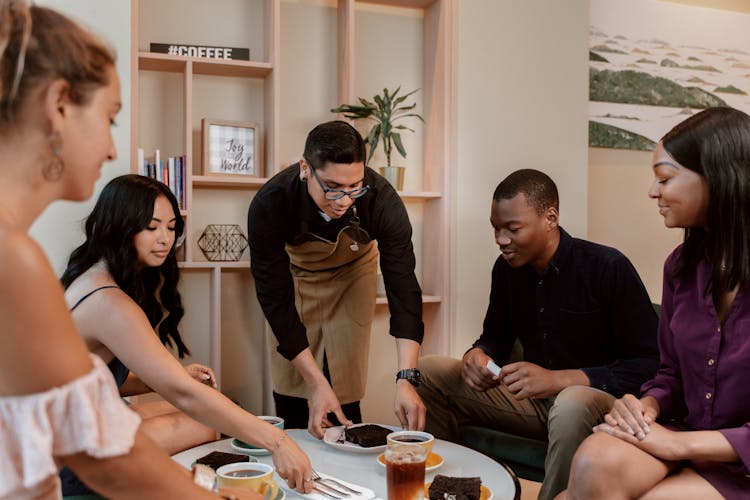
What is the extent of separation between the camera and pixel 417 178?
3.68 meters

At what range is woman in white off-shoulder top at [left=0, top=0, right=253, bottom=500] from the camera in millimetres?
773

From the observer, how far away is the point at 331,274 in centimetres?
287

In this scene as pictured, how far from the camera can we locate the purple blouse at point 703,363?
63.1 inches

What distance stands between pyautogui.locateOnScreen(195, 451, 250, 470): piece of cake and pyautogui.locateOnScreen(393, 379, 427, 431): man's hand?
59 cm

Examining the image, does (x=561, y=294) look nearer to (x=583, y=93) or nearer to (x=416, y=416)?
(x=416, y=416)

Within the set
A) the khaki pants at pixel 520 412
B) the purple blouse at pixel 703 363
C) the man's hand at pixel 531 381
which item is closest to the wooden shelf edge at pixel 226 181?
the khaki pants at pixel 520 412

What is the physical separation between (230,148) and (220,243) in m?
0.44

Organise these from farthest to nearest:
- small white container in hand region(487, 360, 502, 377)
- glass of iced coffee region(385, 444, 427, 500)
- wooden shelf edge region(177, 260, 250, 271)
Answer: wooden shelf edge region(177, 260, 250, 271) < small white container in hand region(487, 360, 502, 377) < glass of iced coffee region(385, 444, 427, 500)

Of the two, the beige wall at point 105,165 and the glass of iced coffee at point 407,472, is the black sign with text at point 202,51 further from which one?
the glass of iced coffee at point 407,472

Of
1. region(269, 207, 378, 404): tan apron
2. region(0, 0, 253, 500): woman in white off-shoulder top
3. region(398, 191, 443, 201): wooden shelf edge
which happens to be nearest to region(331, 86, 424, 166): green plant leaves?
region(398, 191, 443, 201): wooden shelf edge

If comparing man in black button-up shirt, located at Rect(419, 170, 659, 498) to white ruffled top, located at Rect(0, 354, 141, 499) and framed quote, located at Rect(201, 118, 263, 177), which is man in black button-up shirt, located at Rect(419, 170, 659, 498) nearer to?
framed quote, located at Rect(201, 118, 263, 177)

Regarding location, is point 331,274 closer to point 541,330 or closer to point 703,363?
point 541,330

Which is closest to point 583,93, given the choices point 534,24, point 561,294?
point 534,24

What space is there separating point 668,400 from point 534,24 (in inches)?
88.3
